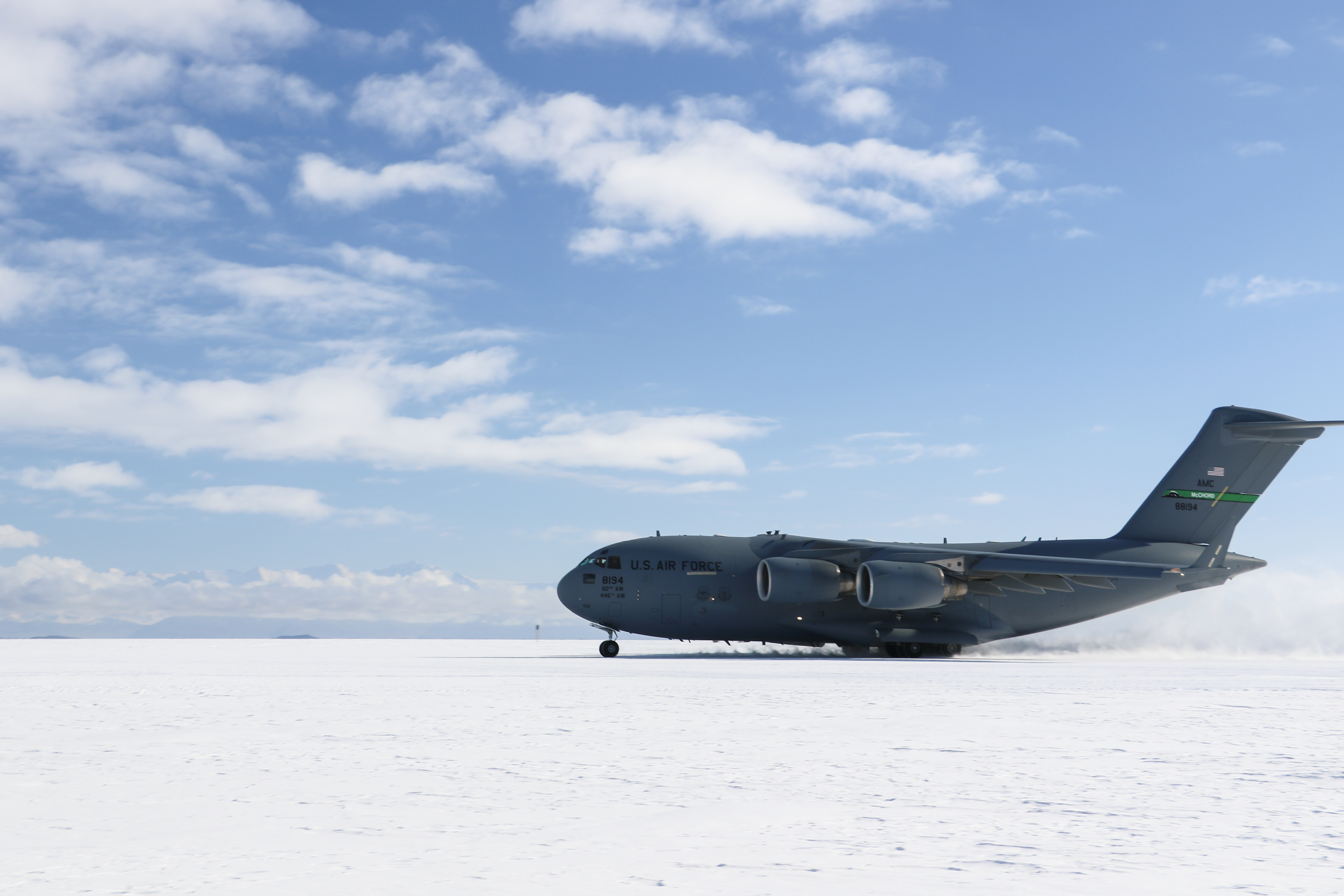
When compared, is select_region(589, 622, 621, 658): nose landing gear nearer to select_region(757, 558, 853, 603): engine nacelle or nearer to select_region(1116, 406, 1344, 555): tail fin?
select_region(757, 558, 853, 603): engine nacelle

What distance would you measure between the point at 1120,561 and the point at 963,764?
2553 cm

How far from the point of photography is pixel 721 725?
10.3m

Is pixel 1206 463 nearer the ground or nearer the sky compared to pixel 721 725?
nearer the sky

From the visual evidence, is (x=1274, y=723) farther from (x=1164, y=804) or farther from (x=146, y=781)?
(x=146, y=781)

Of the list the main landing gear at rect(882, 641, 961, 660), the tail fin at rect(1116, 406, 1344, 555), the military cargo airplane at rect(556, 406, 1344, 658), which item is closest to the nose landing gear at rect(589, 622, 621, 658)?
the military cargo airplane at rect(556, 406, 1344, 658)

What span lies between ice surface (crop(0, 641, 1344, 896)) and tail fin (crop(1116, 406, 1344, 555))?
19.3m

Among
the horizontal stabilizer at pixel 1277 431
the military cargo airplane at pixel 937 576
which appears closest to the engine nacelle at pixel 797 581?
the military cargo airplane at pixel 937 576

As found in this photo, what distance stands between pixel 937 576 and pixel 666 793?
944 inches

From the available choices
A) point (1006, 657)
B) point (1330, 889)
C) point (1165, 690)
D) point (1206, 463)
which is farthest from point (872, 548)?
point (1330, 889)

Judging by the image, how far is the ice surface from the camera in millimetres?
4527

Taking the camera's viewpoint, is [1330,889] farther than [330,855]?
No

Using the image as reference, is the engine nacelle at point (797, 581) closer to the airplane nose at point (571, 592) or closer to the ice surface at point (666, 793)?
the airplane nose at point (571, 592)

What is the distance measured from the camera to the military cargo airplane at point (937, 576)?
29.0 meters

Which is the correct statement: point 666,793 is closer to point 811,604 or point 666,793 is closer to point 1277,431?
point 811,604
